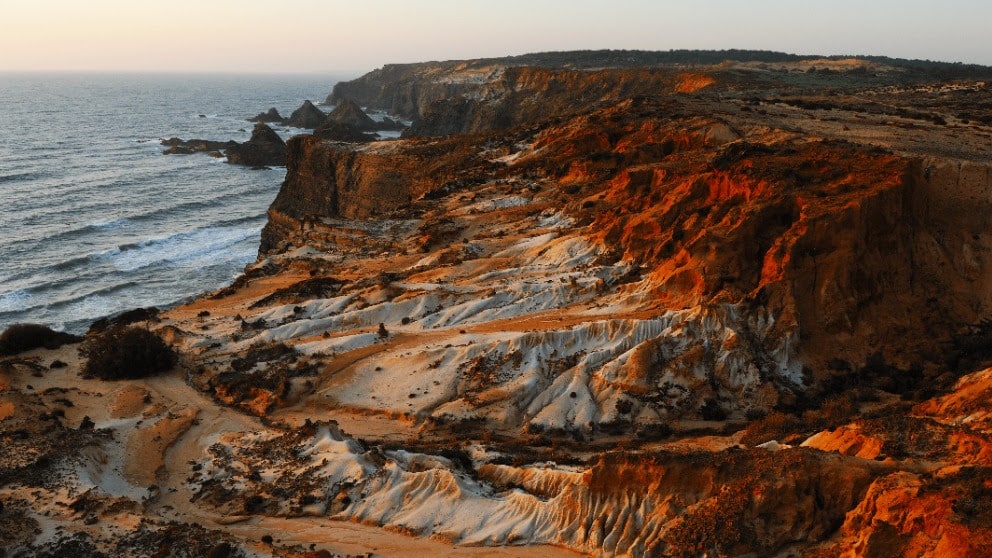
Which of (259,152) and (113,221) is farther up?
(259,152)

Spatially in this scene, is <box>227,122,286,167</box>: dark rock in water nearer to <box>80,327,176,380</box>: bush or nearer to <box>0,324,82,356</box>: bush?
<box>0,324,82,356</box>: bush

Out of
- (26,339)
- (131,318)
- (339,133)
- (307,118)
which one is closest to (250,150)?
(339,133)

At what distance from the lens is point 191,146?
92.8 meters

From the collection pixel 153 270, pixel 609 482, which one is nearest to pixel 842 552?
pixel 609 482

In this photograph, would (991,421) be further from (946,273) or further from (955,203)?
(955,203)

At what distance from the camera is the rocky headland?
13.1m

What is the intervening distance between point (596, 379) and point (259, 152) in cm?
7145

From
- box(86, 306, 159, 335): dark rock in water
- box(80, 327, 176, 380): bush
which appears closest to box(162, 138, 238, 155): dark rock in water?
box(86, 306, 159, 335): dark rock in water

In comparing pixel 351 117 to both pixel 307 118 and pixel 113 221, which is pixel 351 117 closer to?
pixel 307 118

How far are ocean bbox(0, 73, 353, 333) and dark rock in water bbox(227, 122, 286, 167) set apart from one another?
1765 millimetres

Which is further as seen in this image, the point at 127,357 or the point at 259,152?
the point at 259,152

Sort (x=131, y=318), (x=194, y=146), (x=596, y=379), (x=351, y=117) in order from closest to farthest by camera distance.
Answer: (x=596, y=379), (x=131, y=318), (x=194, y=146), (x=351, y=117)

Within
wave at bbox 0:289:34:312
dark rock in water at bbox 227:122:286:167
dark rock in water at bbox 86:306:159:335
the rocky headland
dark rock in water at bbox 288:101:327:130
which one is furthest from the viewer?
dark rock in water at bbox 288:101:327:130

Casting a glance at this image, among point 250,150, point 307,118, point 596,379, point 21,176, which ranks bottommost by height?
point 596,379
